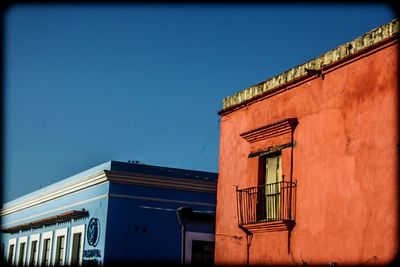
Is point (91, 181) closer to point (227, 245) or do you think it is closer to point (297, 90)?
point (227, 245)

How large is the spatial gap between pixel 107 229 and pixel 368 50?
895 centimetres

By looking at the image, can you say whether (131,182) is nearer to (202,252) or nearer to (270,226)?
(202,252)

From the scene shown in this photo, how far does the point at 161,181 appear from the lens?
1556 cm

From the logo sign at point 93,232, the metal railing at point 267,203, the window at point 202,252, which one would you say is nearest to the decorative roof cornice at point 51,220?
the logo sign at point 93,232

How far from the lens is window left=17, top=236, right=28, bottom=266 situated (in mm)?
20984

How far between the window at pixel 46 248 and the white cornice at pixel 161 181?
480 centimetres

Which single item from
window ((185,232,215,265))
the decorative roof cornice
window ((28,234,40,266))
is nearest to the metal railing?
window ((185,232,215,265))

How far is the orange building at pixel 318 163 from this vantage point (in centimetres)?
729

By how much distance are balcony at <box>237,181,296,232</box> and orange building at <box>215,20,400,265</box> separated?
17 millimetres

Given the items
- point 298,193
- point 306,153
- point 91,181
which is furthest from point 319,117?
point 91,181

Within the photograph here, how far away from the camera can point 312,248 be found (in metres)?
8.24

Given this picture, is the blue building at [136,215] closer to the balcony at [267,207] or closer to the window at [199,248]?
the window at [199,248]

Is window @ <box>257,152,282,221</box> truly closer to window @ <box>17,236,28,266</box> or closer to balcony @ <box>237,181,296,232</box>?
balcony @ <box>237,181,296,232</box>

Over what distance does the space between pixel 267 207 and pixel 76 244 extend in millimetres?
8726
